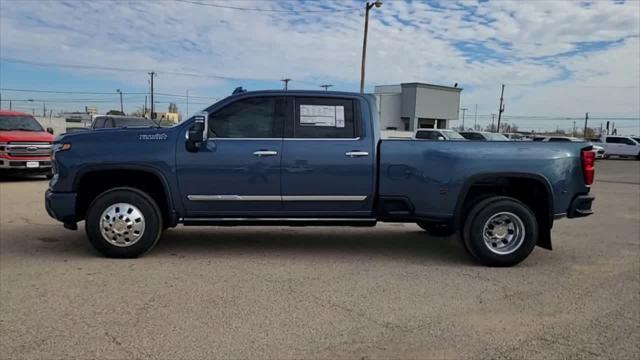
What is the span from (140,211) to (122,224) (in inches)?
9.5

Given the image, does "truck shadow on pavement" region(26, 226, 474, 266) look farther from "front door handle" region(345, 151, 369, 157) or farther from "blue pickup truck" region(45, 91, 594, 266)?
"front door handle" region(345, 151, 369, 157)

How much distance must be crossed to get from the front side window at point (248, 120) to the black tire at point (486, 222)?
8.04 ft

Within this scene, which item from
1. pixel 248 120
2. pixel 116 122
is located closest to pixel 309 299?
pixel 248 120

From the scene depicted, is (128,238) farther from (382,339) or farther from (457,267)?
(457,267)

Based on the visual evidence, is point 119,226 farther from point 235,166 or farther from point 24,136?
point 24,136

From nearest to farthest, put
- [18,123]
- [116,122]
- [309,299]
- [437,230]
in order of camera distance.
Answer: [309,299]
[437,230]
[18,123]
[116,122]

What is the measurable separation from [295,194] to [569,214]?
3177 millimetres

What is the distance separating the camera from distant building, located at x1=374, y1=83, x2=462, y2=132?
5453 cm

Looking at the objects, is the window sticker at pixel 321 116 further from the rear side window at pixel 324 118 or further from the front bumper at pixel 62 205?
the front bumper at pixel 62 205

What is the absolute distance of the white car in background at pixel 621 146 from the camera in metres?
40.6

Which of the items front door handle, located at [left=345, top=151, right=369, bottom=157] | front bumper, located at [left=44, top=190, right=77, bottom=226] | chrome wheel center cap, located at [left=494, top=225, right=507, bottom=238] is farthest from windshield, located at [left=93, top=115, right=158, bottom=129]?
chrome wheel center cap, located at [left=494, top=225, right=507, bottom=238]

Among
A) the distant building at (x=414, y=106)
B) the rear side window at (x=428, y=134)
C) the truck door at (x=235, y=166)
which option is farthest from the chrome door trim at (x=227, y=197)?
the distant building at (x=414, y=106)

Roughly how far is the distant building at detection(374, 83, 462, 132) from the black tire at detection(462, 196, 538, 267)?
159 ft

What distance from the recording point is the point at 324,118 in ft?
20.6
